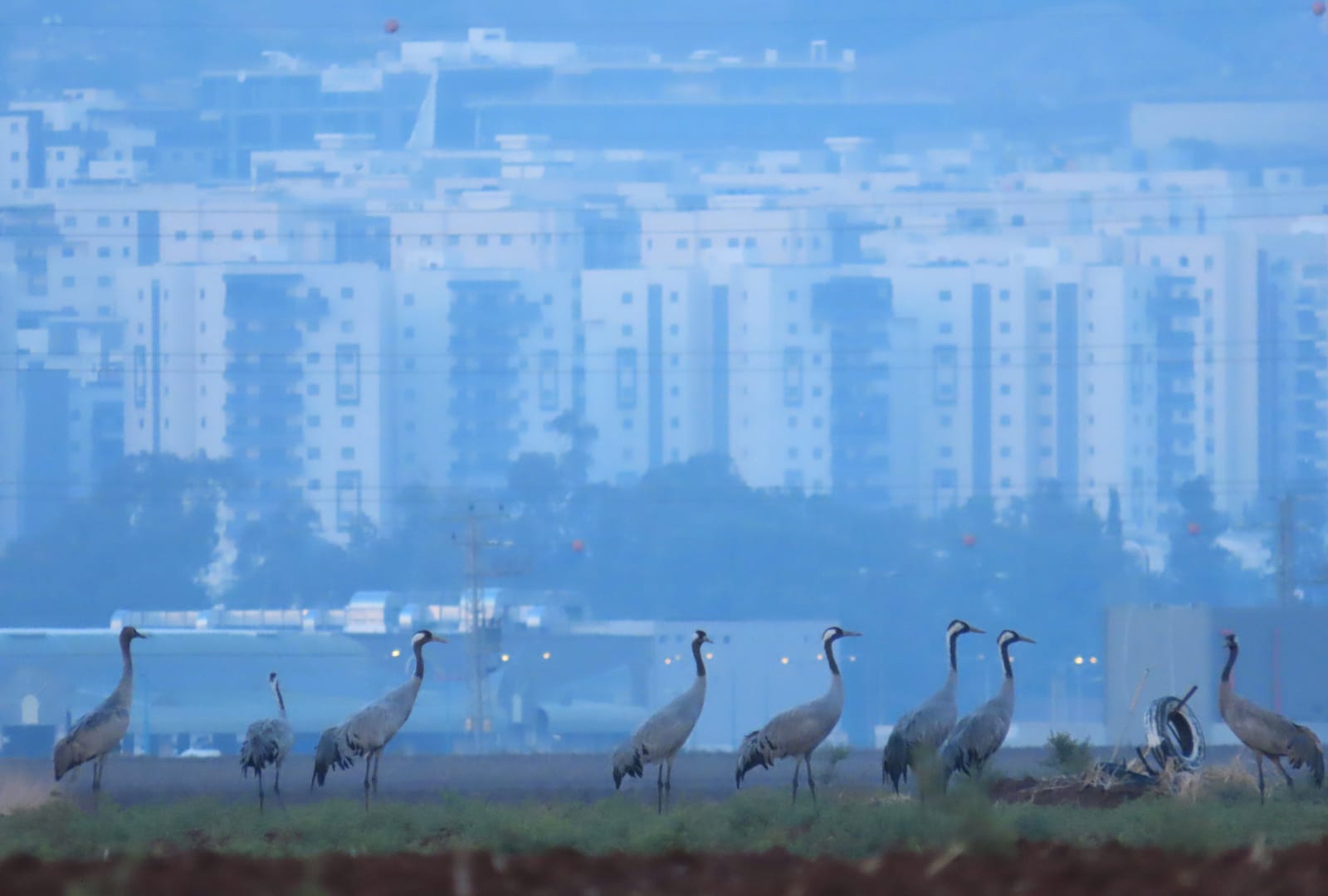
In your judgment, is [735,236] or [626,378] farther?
[735,236]

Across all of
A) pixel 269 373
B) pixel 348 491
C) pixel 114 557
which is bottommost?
pixel 114 557

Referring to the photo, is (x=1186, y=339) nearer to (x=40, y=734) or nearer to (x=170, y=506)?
(x=170, y=506)

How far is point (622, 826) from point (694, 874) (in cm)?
591

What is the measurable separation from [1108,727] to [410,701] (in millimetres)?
45683

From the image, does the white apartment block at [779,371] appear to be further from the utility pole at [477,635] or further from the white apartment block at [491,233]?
the utility pole at [477,635]

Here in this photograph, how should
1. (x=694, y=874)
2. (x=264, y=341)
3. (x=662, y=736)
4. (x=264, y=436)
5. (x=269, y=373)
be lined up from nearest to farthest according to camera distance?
(x=694, y=874) < (x=662, y=736) < (x=264, y=436) < (x=269, y=373) < (x=264, y=341)

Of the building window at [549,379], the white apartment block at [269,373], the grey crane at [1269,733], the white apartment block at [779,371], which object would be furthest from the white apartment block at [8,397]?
the grey crane at [1269,733]

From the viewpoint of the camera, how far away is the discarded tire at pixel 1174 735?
19.0m

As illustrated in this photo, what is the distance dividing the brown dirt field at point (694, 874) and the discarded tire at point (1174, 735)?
9146mm

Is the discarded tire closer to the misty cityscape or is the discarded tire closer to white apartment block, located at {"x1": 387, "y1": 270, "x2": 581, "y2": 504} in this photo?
the misty cityscape

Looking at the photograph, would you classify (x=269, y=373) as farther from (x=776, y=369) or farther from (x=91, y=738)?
(x=91, y=738)

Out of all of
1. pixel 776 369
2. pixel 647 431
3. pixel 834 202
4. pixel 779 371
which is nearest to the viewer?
pixel 647 431

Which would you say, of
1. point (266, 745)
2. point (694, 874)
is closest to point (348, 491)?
point (266, 745)

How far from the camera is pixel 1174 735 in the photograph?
1931 cm
